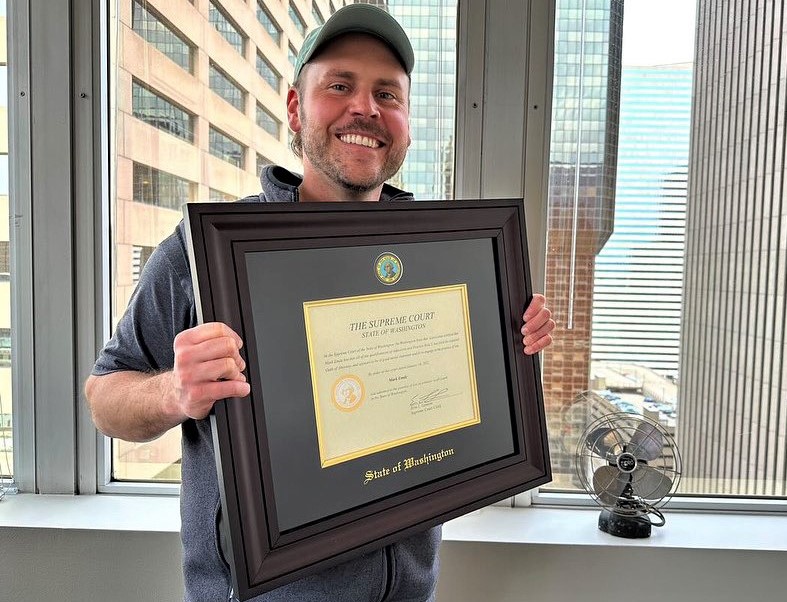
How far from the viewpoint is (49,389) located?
6.10ft

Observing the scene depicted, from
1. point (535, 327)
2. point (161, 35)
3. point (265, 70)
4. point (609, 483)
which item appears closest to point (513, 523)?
point (609, 483)

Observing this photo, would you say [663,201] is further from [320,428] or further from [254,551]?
[254,551]

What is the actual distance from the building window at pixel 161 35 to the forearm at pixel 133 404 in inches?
45.9

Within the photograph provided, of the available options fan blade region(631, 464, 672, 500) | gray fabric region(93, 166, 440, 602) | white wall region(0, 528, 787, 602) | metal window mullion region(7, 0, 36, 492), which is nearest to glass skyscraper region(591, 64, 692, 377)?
fan blade region(631, 464, 672, 500)

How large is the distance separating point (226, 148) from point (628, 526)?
1675 millimetres

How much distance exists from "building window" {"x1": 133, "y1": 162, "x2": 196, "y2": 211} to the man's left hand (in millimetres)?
1194

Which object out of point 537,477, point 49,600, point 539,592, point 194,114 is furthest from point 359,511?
point 194,114

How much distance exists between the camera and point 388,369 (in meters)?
1.04

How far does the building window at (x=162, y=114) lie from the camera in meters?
1.89

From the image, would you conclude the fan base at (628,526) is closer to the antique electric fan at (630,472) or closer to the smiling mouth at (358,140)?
the antique electric fan at (630,472)

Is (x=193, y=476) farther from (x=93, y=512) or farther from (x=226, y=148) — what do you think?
(x=226, y=148)

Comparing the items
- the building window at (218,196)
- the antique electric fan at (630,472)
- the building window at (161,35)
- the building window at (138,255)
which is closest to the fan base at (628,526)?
the antique electric fan at (630,472)

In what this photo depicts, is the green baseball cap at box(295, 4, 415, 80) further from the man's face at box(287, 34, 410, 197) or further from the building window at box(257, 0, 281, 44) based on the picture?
the building window at box(257, 0, 281, 44)

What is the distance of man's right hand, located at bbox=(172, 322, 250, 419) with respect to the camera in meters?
0.84
